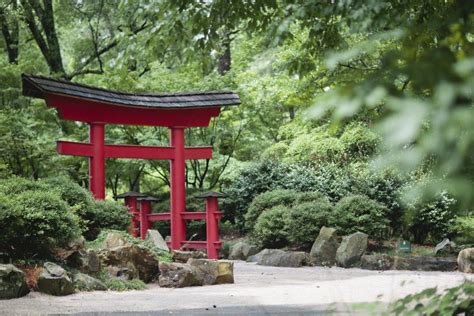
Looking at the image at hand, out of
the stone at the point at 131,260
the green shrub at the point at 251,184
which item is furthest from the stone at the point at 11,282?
the green shrub at the point at 251,184

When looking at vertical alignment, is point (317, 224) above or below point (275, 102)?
below

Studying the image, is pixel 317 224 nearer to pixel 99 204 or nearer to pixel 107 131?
pixel 99 204

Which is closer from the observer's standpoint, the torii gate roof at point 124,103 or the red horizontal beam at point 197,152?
the torii gate roof at point 124,103

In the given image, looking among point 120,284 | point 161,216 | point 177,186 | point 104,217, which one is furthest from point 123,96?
point 120,284

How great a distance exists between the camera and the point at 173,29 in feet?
14.8

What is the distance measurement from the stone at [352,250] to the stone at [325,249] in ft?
1.01

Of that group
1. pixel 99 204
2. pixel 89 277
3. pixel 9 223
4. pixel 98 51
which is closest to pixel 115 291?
pixel 89 277

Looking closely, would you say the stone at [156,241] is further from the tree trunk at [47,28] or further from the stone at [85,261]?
the tree trunk at [47,28]


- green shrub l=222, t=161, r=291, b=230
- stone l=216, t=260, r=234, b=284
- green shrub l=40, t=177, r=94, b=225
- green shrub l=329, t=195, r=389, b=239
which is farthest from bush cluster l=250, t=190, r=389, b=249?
green shrub l=40, t=177, r=94, b=225

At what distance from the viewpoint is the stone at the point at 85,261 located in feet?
24.6

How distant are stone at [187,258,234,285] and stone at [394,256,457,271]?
11.9 feet

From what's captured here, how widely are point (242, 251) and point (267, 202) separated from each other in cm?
126

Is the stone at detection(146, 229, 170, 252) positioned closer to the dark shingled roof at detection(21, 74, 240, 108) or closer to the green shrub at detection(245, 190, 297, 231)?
the dark shingled roof at detection(21, 74, 240, 108)

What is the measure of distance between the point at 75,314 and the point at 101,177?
19.4 ft
